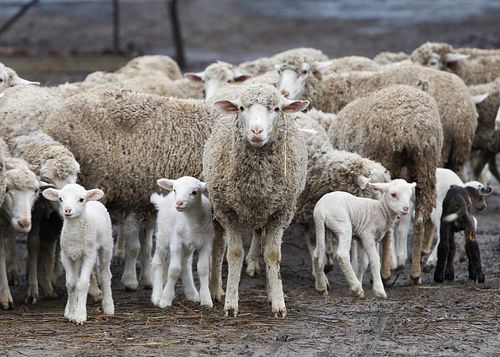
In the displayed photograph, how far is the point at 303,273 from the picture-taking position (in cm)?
1100

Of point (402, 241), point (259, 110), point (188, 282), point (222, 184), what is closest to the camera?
point (259, 110)

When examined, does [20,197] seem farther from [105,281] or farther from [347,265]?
[347,265]

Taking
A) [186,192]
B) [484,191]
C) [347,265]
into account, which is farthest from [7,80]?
[484,191]

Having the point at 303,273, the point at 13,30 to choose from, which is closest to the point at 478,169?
the point at 303,273

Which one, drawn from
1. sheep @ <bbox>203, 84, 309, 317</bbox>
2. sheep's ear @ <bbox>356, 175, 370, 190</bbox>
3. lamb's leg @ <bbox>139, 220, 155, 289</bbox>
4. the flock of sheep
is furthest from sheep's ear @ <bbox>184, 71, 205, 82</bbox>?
sheep @ <bbox>203, 84, 309, 317</bbox>

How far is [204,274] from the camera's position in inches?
351

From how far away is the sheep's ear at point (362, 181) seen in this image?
991 centimetres

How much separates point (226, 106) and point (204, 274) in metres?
1.28

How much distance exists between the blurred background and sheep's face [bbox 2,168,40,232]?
1003 cm

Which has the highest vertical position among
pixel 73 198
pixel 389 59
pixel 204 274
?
pixel 389 59

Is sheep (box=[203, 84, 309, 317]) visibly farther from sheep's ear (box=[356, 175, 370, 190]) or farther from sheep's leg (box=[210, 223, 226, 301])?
sheep's ear (box=[356, 175, 370, 190])

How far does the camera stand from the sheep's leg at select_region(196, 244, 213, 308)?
8.91m

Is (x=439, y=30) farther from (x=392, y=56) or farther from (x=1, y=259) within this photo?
(x=1, y=259)

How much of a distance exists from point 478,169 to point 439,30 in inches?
458
